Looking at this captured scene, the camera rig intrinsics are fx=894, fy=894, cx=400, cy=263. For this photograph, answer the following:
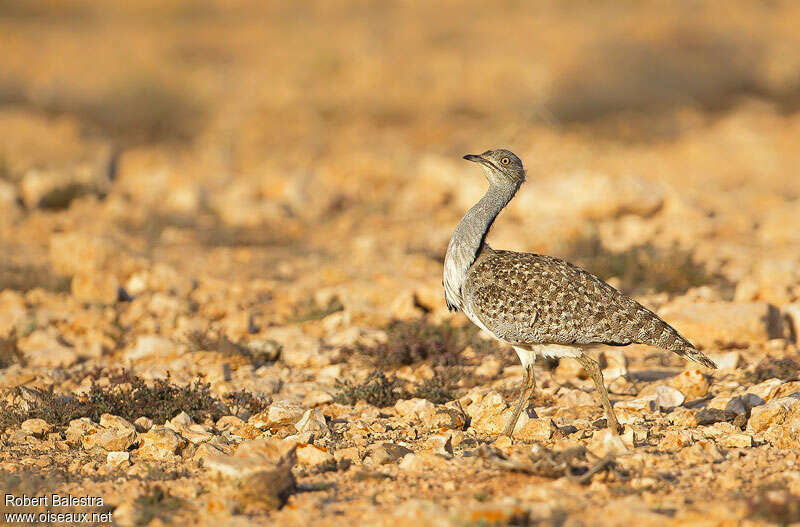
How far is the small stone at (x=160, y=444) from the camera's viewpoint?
518 cm

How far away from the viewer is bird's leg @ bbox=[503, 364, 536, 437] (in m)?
5.48

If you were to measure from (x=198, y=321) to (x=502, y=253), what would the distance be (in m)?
3.39

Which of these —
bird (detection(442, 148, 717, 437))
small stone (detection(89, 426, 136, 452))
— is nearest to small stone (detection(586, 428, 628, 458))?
bird (detection(442, 148, 717, 437))

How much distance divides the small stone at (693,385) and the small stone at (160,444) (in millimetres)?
3478

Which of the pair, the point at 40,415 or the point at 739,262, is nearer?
the point at 40,415

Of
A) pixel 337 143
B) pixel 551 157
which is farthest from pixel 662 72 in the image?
pixel 337 143

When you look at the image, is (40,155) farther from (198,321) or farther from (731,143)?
(731,143)

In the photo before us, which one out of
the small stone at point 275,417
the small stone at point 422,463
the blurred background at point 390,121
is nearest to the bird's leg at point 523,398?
the small stone at point 422,463

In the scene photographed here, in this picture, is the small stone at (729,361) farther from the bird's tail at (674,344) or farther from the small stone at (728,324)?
the bird's tail at (674,344)

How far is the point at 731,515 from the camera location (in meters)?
3.87

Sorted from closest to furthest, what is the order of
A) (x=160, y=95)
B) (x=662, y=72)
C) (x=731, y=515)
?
1. (x=731, y=515)
2. (x=160, y=95)
3. (x=662, y=72)

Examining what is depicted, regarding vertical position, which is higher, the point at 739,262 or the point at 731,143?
the point at 731,143

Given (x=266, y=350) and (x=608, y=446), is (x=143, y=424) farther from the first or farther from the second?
(x=608, y=446)

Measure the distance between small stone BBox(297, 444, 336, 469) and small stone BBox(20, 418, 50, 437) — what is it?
5.73ft
